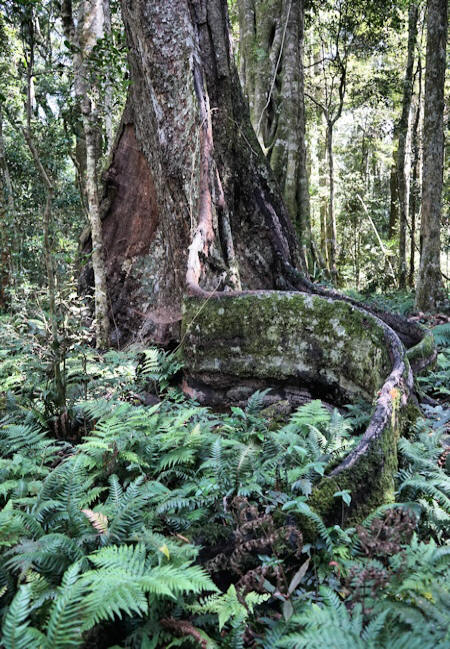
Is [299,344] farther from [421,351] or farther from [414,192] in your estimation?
[414,192]

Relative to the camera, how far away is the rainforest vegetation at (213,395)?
6.98ft

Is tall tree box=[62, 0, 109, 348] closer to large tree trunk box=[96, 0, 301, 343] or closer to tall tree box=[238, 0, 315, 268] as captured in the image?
large tree trunk box=[96, 0, 301, 343]

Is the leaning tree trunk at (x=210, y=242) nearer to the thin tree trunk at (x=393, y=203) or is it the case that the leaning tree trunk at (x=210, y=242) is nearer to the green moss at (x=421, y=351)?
the green moss at (x=421, y=351)

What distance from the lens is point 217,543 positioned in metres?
2.55

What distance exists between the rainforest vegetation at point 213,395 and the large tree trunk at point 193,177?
1.5 inches

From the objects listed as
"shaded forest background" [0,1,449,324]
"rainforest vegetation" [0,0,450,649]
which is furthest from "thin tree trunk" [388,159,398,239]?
"rainforest vegetation" [0,0,450,649]

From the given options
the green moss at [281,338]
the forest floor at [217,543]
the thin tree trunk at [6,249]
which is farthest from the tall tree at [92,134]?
the forest floor at [217,543]

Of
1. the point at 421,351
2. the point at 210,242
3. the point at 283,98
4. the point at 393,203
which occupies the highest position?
the point at 283,98

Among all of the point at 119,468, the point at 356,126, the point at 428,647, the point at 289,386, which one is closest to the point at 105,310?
the point at 289,386

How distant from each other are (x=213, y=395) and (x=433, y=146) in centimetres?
619

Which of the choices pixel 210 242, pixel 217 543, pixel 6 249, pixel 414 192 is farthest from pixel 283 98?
pixel 217 543

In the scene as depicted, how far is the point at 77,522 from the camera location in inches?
103

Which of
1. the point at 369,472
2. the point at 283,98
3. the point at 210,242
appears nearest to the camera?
the point at 369,472

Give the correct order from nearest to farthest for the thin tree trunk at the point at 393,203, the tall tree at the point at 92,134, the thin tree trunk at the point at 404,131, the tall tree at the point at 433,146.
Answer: the tall tree at the point at 92,134
the tall tree at the point at 433,146
the thin tree trunk at the point at 404,131
the thin tree trunk at the point at 393,203
